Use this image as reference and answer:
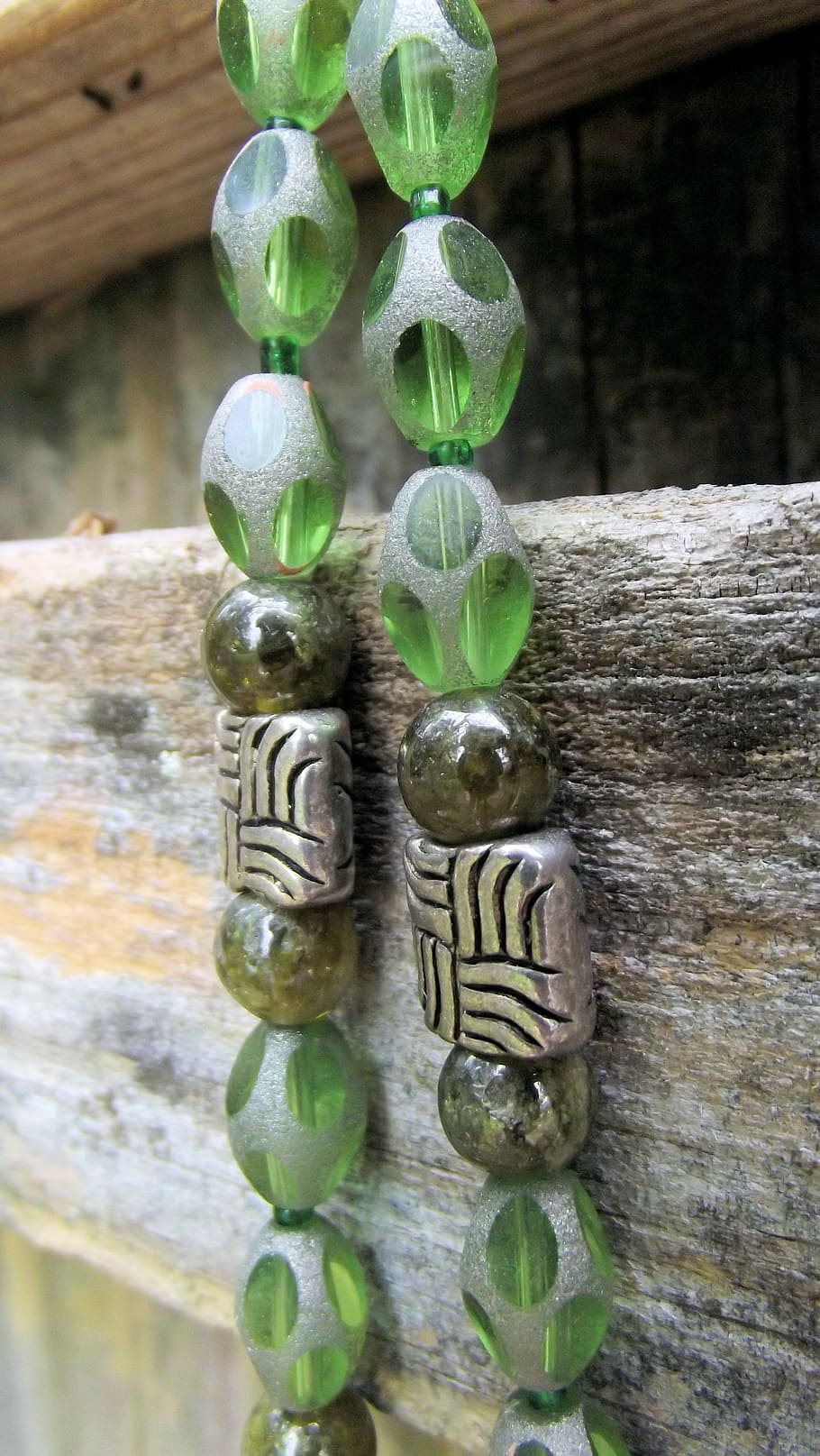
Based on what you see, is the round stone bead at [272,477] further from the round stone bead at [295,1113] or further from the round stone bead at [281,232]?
the round stone bead at [295,1113]

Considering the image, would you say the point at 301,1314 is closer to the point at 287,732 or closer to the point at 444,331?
the point at 287,732

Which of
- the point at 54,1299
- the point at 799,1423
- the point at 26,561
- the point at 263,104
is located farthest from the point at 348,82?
the point at 54,1299

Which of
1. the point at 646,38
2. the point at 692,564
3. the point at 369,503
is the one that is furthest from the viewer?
the point at 369,503

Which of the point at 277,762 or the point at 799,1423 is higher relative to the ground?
the point at 277,762

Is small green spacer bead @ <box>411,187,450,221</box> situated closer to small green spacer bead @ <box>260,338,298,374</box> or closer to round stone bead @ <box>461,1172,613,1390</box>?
small green spacer bead @ <box>260,338,298,374</box>

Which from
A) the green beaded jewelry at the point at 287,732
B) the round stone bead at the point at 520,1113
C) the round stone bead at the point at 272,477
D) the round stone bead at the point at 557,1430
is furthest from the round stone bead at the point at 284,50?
the round stone bead at the point at 557,1430

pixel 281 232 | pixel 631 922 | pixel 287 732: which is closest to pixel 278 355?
pixel 281 232

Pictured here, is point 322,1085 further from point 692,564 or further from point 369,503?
point 369,503

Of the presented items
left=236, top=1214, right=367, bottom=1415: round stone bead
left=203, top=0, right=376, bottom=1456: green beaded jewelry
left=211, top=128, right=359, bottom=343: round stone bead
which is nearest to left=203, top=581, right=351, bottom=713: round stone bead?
left=203, top=0, right=376, bottom=1456: green beaded jewelry
